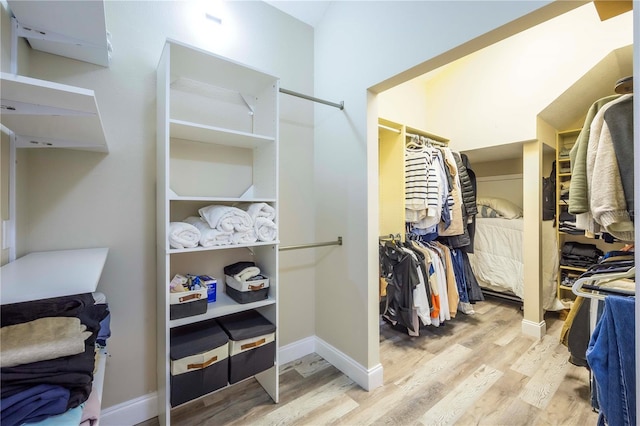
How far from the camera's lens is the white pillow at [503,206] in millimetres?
3250

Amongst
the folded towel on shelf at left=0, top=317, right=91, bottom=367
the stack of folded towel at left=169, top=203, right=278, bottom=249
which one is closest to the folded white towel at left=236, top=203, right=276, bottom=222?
the stack of folded towel at left=169, top=203, right=278, bottom=249

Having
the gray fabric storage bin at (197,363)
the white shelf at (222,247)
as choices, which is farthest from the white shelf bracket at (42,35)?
the gray fabric storage bin at (197,363)

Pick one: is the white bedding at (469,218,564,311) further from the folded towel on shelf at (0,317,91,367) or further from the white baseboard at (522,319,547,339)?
the folded towel on shelf at (0,317,91,367)

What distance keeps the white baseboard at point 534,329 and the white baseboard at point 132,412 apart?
3087 mm

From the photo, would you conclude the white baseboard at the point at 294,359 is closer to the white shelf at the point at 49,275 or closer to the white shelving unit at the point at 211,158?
the white shelving unit at the point at 211,158

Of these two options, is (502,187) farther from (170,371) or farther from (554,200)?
(170,371)

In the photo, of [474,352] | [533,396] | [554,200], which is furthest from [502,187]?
[533,396]

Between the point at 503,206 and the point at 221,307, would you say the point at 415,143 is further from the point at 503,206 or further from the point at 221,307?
the point at 221,307

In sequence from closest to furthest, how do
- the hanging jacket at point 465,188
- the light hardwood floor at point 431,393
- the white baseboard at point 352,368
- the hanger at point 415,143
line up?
the light hardwood floor at point 431,393, the white baseboard at point 352,368, the hanger at point 415,143, the hanging jacket at point 465,188

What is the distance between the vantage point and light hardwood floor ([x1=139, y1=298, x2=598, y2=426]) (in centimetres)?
152

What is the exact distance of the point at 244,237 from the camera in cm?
150

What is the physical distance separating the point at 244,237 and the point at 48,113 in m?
0.92

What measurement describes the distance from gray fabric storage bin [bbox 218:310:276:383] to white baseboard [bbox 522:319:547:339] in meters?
2.45

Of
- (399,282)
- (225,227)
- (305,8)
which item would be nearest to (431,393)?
(399,282)
